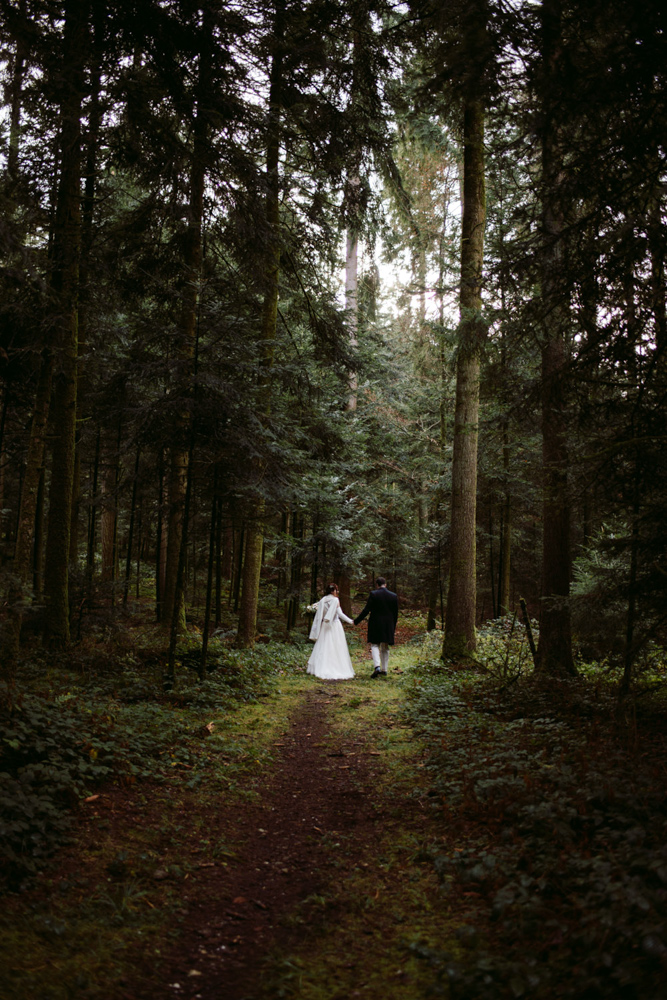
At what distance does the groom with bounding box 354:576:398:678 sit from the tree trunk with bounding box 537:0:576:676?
3807mm

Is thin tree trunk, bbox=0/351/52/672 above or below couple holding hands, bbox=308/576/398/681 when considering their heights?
above

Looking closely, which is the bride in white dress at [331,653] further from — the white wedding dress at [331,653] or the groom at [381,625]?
the groom at [381,625]

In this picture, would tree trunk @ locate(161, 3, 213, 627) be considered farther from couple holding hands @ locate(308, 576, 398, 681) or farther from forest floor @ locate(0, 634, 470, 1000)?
forest floor @ locate(0, 634, 470, 1000)

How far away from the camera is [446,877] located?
13.5ft

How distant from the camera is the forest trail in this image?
3.14 m

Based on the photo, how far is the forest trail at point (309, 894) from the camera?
3.14 meters

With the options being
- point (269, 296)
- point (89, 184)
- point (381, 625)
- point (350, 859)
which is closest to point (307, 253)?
point (269, 296)

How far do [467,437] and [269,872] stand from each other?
354 inches

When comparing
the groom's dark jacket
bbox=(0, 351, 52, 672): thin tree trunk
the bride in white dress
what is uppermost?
bbox=(0, 351, 52, 672): thin tree trunk

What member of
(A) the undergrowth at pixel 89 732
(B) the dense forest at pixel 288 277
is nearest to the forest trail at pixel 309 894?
(A) the undergrowth at pixel 89 732

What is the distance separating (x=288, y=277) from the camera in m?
13.5

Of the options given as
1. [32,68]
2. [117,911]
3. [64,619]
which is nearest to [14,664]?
[64,619]

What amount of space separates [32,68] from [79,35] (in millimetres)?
1716

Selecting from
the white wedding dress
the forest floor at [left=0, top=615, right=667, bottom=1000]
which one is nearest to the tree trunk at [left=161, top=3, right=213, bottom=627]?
the white wedding dress
